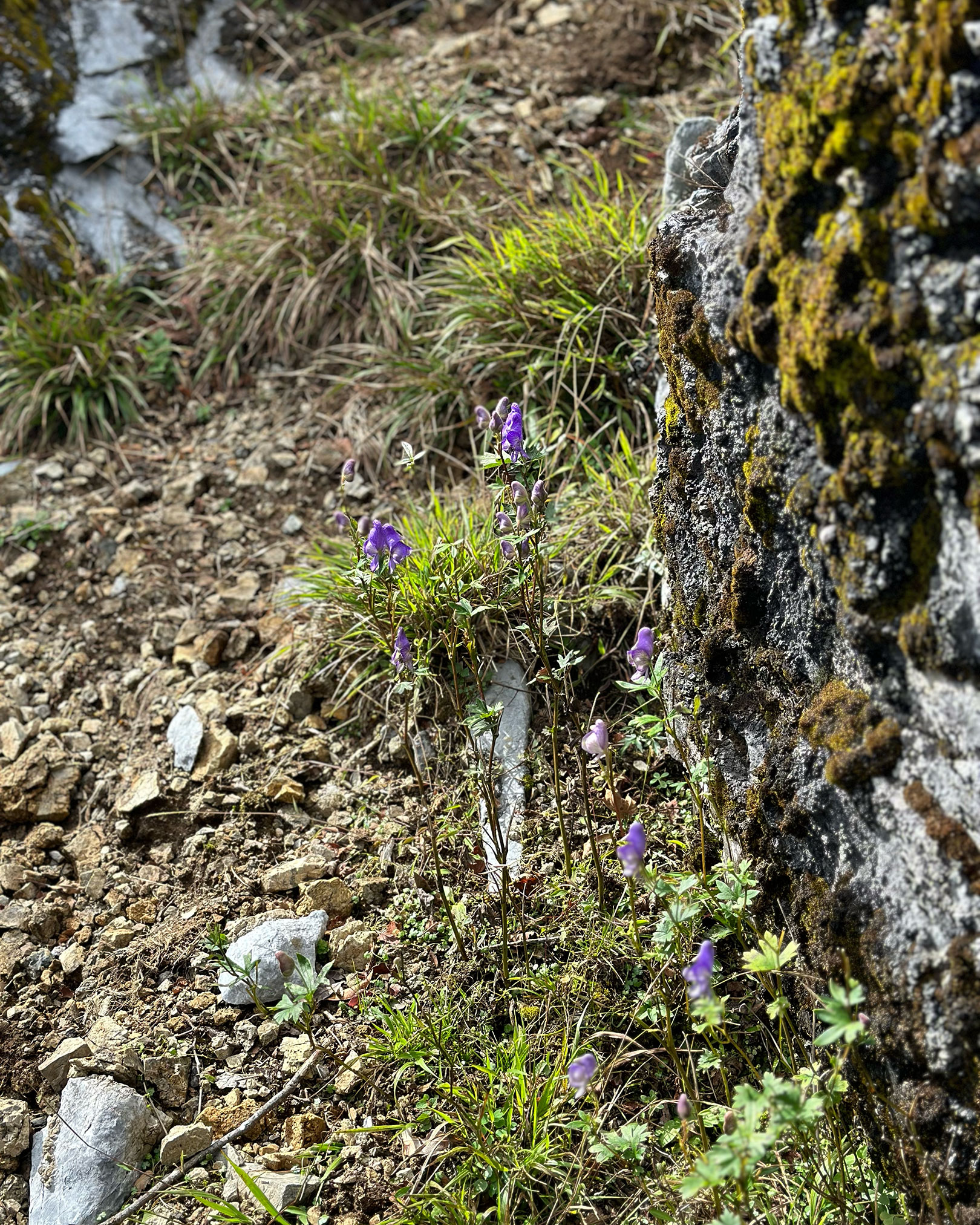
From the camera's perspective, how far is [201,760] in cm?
298

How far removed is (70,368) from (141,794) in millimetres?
2082

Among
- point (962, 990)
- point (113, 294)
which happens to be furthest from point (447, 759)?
point (113, 294)

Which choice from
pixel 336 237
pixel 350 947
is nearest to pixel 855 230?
pixel 350 947

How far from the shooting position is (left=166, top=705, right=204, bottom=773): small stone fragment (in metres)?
2.98

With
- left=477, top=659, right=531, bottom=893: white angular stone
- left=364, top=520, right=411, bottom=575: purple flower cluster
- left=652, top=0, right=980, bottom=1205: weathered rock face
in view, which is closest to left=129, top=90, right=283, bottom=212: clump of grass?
left=477, top=659, right=531, bottom=893: white angular stone

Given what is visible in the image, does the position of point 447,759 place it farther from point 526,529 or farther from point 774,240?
point 774,240

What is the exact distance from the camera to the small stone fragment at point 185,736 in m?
2.98

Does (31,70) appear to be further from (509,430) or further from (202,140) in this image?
(509,430)

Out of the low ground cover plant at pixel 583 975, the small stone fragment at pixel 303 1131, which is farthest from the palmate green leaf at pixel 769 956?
the small stone fragment at pixel 303 1131

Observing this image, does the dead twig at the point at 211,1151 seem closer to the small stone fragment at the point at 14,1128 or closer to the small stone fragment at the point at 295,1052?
the small stone fragment at the point at 295,1052

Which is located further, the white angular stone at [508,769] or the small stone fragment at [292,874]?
the small stone fragment at [292,874]

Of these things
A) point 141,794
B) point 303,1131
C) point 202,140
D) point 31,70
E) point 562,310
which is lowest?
point 303,1131

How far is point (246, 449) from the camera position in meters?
4.04

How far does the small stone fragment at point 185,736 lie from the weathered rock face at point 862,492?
1578 mm
